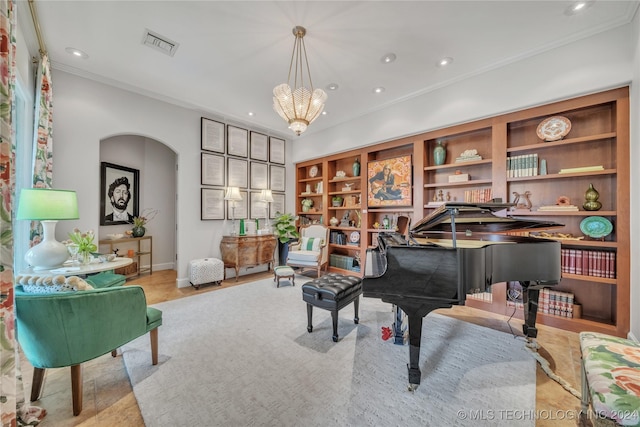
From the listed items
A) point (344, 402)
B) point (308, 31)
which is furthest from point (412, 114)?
point (344, 402)

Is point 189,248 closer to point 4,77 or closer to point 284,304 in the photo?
point 284,304

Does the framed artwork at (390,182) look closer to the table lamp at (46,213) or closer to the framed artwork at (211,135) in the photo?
the framed artwork at (211,135)

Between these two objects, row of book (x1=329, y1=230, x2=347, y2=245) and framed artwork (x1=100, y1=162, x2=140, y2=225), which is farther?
row of book (x1=329, y1=230, x2=347, y2=245)

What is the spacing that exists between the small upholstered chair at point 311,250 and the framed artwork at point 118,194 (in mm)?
3536

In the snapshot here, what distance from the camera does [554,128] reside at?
2.99 metres

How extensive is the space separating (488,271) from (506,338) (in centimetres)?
116

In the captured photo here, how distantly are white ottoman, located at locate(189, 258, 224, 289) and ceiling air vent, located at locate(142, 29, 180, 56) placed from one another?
10.4ft

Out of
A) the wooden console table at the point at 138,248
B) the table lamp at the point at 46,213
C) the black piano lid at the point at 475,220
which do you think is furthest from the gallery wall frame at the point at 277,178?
the black piano lid at the point at 475,220

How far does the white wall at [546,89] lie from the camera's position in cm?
240

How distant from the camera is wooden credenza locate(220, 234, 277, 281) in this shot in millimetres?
4738

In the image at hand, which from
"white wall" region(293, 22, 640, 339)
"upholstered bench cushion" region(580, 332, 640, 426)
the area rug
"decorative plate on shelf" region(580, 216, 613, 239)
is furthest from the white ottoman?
"decorative plate on shelf" region(580, 216, 613, 239)

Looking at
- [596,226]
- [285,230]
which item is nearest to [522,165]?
[596,226]

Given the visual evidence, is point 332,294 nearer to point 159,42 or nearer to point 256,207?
point 159,42

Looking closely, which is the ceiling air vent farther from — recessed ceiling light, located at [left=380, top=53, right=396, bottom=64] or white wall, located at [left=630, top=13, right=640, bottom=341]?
white wall, located at [left=630, top=13, right=640, bottom=341]
